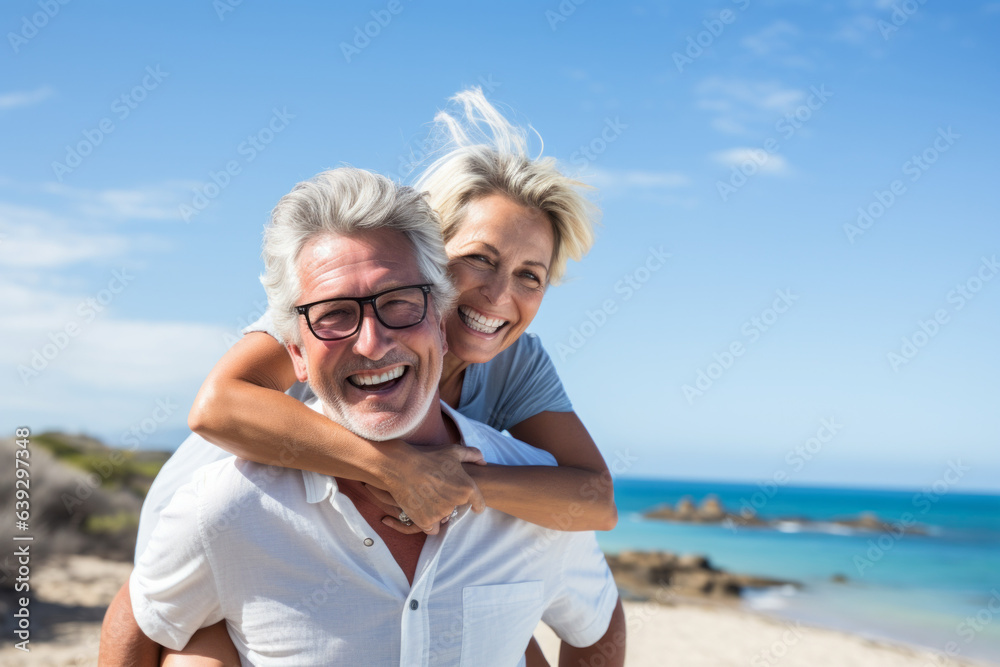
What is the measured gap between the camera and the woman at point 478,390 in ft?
6.60

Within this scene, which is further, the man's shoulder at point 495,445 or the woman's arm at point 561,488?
the man's shoulder at point 495,445

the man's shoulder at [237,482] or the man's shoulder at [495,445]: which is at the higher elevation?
the man's shoulder at [495,445]

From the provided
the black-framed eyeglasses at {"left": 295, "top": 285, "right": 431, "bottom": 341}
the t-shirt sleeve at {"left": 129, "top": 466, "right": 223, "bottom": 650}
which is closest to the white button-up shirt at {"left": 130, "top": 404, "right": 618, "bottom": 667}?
the t-shirt sleeve at {"left": 129, "top": 466, "right": 223, "bottom": 650}

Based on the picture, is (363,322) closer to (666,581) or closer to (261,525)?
(261,525)

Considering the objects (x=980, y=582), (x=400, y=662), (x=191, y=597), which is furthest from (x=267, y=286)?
(x=980, y=582)

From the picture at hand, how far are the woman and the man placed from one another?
0.24ft

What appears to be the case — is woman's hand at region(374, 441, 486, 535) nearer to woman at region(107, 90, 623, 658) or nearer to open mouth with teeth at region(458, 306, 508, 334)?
woman at region(107, 90, 623, 658)

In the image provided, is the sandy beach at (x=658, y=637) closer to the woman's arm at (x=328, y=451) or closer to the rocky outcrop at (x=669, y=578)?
the rocky outcrop at (x=669, y=578)

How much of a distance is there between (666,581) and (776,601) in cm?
325

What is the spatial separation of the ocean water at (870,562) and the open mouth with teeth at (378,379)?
16498mm

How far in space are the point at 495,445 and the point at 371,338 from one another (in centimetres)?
62

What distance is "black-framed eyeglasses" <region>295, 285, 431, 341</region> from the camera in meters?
2.04

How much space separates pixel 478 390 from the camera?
3.10m

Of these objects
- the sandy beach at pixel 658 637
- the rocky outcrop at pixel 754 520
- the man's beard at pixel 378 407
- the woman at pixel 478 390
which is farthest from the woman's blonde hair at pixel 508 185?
the rocky outcrop at pixel 754 520
